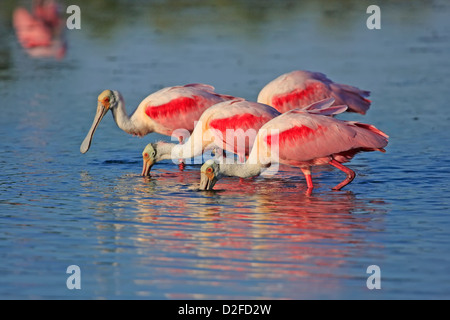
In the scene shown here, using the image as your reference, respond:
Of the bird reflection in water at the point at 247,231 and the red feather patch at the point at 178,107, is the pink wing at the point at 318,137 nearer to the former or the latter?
the bird reflection in water at the point at 247,231

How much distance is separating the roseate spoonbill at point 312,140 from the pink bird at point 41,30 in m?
10.6

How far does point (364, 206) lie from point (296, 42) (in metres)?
11.1

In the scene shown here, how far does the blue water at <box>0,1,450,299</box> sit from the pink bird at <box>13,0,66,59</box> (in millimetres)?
512

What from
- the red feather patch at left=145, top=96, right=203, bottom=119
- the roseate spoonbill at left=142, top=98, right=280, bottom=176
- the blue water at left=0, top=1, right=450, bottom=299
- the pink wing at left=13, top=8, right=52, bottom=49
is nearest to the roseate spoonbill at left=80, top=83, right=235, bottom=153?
the red feather patch at left=145, top=96, right=203, bottom=119

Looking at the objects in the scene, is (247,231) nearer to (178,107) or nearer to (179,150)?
(179,150)

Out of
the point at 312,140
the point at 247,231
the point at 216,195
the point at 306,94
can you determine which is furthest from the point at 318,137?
the point at 306,94

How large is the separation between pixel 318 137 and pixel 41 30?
13.6 m

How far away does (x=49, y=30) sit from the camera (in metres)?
22.4

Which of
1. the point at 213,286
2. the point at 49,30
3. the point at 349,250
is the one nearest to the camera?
the point at 213,286

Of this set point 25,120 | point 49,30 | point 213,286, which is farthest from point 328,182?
point 49,30

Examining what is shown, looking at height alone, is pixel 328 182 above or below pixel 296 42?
below

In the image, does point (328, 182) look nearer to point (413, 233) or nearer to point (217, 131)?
point (217, 131)

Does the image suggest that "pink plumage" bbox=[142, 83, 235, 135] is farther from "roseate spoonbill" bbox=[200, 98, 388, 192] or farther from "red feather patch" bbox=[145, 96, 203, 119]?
"roseate spoonbill" bbox=[200, 98, 388, 192]

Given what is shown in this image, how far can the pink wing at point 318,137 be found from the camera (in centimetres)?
977
